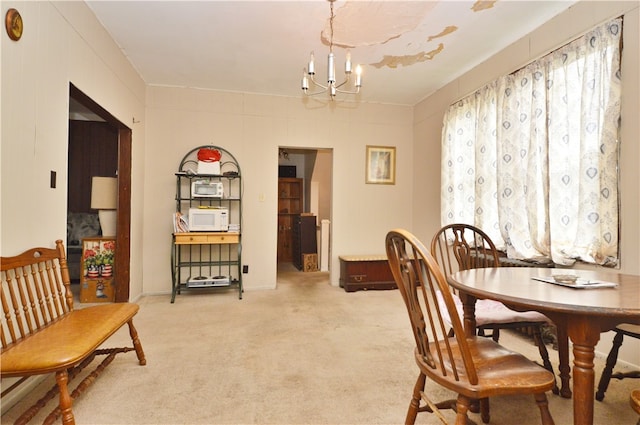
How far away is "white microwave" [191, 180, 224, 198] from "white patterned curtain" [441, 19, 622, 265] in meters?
2.85

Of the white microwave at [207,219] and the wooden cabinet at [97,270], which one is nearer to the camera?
the wooden cabinet at [97,270]

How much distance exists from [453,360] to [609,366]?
1.31 meters

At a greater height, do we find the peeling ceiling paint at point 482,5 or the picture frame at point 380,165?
the peeling ceiling paint at point 482,5

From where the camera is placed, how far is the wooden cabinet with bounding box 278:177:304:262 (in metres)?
6.91

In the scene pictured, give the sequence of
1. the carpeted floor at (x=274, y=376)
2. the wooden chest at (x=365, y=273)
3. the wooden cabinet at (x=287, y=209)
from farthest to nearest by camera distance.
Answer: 1. the wooden cabinet at (x=287, y=209)
2. the wooden chest at (x=365, y=273)
3. the carpeted floor at (x=274, y=376)

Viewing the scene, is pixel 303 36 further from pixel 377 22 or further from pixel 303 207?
pixel 303 207

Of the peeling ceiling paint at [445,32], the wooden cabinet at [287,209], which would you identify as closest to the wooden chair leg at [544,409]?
the peeling ceiling paint at [445,32]

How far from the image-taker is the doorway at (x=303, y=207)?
19.5 ft

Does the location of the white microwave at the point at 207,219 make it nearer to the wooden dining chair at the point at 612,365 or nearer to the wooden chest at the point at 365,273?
the wooden chest at the point at 365,273

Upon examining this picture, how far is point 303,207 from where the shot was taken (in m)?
7.16

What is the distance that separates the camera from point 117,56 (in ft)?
10.0

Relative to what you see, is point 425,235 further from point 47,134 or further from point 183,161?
point 47,134

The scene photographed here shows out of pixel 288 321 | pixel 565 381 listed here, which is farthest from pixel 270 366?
pixel 565 381

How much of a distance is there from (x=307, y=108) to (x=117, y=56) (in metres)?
2.23
